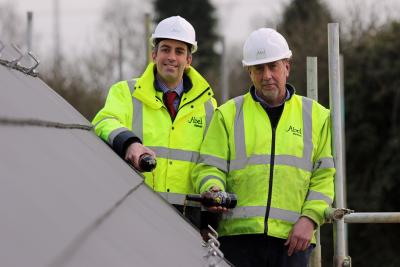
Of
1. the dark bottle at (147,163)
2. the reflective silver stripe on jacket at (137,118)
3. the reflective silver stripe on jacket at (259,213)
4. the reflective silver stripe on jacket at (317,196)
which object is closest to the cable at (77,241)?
A: the dark bottle at (147,163)

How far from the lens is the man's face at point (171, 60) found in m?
5.44

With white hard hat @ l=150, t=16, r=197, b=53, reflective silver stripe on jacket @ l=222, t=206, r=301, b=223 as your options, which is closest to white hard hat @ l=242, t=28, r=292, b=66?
white hard hat @ l=150, t=16, r=197, b=53

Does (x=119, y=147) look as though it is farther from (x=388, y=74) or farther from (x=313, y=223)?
(x=388, y=74)

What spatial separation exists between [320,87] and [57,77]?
35.5ft

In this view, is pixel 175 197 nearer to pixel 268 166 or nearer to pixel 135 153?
pixel 268 166

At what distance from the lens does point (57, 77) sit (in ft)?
106

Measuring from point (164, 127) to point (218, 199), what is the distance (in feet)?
2.48

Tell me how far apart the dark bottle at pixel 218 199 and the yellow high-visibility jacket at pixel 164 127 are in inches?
18.2

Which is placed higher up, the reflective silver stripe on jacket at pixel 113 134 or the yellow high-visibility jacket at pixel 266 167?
the reflective silver stripe on jacket at pixel 113 134

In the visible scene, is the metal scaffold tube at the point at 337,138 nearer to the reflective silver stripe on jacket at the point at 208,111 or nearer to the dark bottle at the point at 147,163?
the reflective silver stripe on jacket at the point at 208,111

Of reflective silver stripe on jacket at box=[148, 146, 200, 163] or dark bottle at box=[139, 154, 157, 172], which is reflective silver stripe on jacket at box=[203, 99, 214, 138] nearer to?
reflective silver stripe on jacket at box=[148, 146, 200, 163]

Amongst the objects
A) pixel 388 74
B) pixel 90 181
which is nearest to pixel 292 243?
pixel 90 181

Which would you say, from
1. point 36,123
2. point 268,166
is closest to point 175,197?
point 268,166

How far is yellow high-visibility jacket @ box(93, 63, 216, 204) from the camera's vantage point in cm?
529
